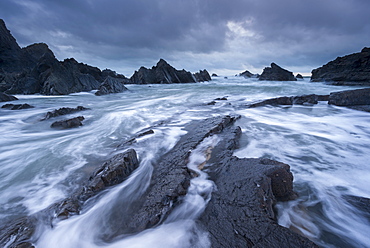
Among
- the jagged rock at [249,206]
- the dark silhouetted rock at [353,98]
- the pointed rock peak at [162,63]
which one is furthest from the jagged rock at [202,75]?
the jagged rock at [249,206]

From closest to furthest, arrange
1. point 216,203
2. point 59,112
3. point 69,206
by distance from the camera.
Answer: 1. point 216,203
2. point 69,206
3. point 59,112

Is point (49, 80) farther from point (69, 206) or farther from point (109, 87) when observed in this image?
point (69, 206)

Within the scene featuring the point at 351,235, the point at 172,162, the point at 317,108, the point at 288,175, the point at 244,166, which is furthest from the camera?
the point at 317,108

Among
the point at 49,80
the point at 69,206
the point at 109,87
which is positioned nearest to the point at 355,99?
the point at 69,206

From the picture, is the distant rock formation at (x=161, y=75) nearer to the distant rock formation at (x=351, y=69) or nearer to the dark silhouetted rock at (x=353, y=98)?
the distant rock formation at (x=351, y=69)

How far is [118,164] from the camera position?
2896 mm

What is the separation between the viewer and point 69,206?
2277 millimetres

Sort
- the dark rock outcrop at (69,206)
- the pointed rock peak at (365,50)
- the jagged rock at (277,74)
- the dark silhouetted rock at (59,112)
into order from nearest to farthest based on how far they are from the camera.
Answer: the dark rock outcrop at (69,206) < the dark silhouetted rock at (59,112) < the pointed rock peak at (365,50) < the jagged rock at (277,74)

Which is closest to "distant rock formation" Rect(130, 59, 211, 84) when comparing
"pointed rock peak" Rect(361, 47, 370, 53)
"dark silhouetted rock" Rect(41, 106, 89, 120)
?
"pointed rock peak" Rect(361, 47, 370, 53)

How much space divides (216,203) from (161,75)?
40.5m

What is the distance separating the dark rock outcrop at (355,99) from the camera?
7.83 meters

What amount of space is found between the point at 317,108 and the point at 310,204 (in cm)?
835

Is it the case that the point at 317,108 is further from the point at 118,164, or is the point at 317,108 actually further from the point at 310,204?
the point at 118,164

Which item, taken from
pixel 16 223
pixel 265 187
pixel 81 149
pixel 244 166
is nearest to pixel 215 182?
pixel 244 166
